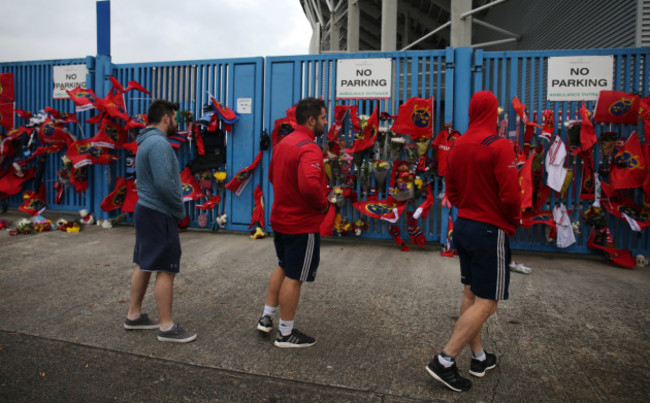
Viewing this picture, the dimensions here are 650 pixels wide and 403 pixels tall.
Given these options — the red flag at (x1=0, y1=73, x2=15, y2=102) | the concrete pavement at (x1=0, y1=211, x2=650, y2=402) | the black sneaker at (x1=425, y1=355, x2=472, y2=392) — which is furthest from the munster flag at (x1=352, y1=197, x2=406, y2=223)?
the red flag at (x1=0, y1=73, x2=15, y2=102)

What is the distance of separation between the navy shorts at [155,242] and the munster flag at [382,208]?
139 inches

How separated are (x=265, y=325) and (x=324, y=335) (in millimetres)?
471

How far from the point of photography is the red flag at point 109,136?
7219mm

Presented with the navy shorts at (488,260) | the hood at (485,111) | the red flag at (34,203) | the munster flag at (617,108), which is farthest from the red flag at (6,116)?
the munster flag at (617,108)

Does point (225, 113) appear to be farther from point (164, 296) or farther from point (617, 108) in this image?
point (617, 108)

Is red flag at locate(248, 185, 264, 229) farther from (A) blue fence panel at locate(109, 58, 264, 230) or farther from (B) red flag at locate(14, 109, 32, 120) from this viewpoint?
(B) red flag at locate(14, 109, 32, 120)

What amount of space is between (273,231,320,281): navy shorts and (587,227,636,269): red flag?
4.67 metres

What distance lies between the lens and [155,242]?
10.5 feet

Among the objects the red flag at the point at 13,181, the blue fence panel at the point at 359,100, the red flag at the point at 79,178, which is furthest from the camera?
the red flag at the point at 13,181

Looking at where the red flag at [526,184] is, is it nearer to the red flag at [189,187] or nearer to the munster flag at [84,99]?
the red flag at [189,187]

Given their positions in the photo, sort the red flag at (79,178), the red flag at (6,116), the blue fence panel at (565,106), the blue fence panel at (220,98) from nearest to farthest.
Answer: the blue fence panel at (565,106), the blue fence panel at (220,98), the red flag at (79,178), the red flag at (6,116)

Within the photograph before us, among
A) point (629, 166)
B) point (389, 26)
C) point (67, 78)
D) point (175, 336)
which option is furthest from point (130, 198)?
point (389, 26)

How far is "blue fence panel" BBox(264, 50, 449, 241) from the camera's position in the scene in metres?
6.38

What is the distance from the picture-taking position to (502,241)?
2.62m
